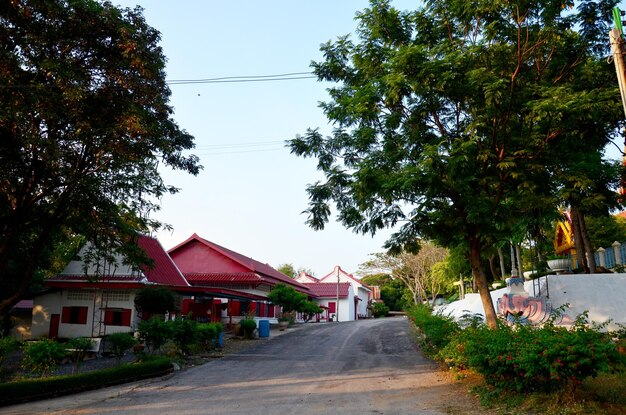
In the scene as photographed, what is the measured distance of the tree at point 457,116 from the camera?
439 inches

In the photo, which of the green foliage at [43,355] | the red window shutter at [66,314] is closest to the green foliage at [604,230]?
the green foliage at [43,355]

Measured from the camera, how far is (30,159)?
512 inches

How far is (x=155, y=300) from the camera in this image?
2136 centimetres

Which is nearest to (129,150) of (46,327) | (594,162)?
(594,162)

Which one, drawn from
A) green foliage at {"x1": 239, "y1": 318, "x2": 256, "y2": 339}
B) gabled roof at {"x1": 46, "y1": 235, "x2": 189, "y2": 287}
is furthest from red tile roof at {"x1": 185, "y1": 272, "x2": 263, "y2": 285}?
green foliage at {"x1": 239, "y1": 318, "x2": 256, "y2": 339}

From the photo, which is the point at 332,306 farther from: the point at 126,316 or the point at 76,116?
the point at 76,116

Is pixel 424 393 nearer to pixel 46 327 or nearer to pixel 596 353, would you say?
pixel 596 353

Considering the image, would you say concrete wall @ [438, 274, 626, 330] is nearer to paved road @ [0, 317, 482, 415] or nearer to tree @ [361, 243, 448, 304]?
A: paved road @ [0, 317, 482, 415]

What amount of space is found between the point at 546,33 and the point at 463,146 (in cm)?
364

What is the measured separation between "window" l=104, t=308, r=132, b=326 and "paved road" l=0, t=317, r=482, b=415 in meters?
7.29

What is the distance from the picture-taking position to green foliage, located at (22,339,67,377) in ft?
39.7

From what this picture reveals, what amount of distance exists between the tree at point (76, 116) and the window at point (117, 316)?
9.05 metres

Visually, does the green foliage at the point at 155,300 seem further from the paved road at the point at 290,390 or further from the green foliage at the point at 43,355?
the green foliage at the point at 43,355

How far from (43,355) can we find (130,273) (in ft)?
41.6
